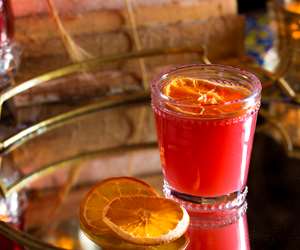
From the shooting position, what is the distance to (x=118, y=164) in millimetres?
715

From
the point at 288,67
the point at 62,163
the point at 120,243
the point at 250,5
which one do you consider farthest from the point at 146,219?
the point at 250,5

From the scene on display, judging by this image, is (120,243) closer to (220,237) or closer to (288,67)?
(220,237)

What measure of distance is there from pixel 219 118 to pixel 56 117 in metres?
0.27

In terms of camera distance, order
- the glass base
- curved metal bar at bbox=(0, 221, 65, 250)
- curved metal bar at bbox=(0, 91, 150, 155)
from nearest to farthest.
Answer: curved metal bar at bbox=(0, 221, 65, 250) → the glass base → curved metal bar at bbox=(0, 91, 150, 155)

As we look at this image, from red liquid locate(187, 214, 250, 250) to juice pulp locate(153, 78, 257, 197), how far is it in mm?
31

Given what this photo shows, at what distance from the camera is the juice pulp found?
58 cm

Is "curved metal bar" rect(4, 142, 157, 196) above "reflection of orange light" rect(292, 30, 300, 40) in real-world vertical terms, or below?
below

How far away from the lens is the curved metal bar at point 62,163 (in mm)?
684

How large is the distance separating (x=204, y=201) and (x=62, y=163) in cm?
18

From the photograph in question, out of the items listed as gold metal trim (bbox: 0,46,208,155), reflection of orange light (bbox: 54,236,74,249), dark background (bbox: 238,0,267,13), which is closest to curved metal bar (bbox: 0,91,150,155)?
gold metal trim (bbox: 0,46,208,155)

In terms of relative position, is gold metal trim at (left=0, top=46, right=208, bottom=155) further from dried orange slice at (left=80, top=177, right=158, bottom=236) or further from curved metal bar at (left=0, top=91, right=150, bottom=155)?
dried orange slice at (left=80, top=177, right=158, bottom=236)

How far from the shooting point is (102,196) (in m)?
0.60

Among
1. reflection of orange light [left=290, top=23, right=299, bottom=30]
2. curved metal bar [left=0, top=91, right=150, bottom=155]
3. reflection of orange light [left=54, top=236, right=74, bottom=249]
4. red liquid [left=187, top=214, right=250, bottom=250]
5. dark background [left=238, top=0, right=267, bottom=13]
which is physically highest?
reflection of orange light [left=290, top=23, right=299, bottom=30]

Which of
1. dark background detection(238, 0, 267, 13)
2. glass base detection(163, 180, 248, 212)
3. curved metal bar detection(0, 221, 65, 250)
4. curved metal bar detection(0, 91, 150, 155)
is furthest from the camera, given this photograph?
dark background detection(238, 0, 267, 13)
